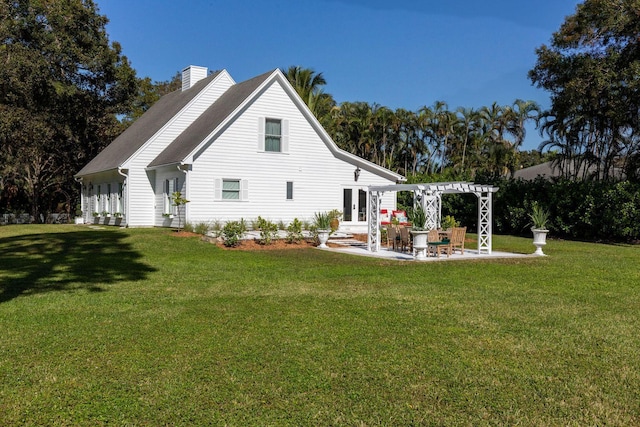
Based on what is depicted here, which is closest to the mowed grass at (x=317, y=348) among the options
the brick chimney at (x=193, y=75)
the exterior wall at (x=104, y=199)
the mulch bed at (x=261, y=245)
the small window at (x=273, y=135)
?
the mulch bed at (x=261, y=245)

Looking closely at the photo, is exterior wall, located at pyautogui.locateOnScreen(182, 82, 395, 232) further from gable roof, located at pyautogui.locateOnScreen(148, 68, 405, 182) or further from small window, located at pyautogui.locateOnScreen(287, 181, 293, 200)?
gable roof, located at pyautogui.locateOnScreen(148, 68, 405, 182)

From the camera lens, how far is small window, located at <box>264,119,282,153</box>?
22531 millimetres

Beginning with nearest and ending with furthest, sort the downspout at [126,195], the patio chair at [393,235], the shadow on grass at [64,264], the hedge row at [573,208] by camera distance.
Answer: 1. the shadow on grass at [64,264]
2. the patio chair at [393,235]
3. the hedge row at [573,208]
4. the downspout at [126,195]

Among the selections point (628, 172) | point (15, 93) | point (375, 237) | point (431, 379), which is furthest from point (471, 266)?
point (15, 93)

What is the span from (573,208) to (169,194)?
666 inches

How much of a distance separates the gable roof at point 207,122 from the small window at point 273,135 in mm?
1619

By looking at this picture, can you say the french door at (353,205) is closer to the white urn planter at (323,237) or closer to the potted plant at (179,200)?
the white urn planter at (323,237)

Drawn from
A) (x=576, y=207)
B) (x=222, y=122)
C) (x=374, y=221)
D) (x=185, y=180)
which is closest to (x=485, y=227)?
(x=374, y=221)

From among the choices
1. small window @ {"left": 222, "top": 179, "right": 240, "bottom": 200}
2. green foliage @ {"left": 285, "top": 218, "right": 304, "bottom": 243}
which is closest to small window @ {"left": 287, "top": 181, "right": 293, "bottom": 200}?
small window @ {"left": 222, "top": 179, "right": 240, "bottom": 200}

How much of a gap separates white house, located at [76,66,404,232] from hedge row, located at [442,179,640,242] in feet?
17.5

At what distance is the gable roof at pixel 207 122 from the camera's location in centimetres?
2098

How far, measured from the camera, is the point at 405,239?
15328 millimetres

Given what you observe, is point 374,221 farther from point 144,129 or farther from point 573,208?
point 144,129

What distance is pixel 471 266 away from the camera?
488 inches
